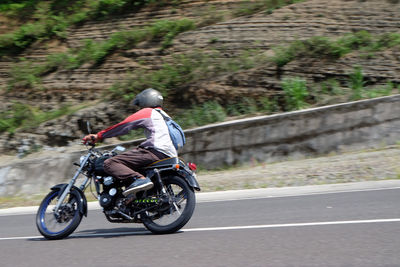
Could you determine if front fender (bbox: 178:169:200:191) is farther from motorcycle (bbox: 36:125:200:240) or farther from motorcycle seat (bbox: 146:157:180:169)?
motorcycle seat (bbox: 146:157:180:169)

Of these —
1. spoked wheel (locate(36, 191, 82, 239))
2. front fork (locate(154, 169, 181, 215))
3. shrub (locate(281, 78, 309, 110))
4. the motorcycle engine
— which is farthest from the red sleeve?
shrub (locate(281, 78, 309, 110))

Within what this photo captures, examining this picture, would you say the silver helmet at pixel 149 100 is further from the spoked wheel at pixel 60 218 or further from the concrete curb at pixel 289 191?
the concrete curb at pixel 289 191

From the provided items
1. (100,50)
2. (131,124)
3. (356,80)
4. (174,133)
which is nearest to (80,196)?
(131,124)

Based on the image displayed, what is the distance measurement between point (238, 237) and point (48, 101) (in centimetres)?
1448

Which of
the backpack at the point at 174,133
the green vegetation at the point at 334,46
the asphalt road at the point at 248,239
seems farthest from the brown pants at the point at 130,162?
the green vegetation at the point at 334,46

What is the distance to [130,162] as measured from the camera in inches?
271

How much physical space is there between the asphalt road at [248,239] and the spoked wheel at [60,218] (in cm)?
13

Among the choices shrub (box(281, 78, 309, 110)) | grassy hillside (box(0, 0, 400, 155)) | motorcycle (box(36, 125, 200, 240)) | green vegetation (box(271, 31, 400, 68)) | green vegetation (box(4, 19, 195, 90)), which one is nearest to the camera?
motorcycle (box(36, 125, 200, 240))

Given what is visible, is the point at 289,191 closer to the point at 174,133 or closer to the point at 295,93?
the point at 174,133

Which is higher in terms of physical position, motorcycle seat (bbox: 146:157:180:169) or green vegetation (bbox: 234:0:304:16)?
motorcycle seat (bbox: 146:157:180:169)

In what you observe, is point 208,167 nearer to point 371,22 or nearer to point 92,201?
point 92,201

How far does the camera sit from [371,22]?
17.9m

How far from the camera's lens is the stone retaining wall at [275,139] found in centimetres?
1330

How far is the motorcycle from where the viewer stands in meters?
6.79
